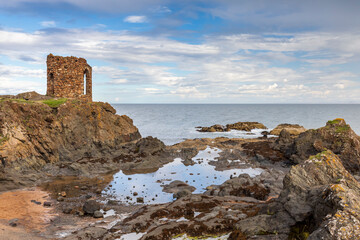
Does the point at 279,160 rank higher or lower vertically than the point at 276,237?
lower

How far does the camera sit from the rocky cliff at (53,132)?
27.6m

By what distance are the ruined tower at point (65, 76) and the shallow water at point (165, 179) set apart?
17660 millimetres

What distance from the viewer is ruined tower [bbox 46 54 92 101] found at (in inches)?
1535

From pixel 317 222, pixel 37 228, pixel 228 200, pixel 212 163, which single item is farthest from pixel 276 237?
pixel 212 163

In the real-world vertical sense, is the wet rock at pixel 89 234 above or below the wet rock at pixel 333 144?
below

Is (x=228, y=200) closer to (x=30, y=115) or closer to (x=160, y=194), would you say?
(x=160, y=194)

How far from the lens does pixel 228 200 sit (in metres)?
17.2

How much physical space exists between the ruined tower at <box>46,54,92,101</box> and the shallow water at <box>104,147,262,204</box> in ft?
57.9

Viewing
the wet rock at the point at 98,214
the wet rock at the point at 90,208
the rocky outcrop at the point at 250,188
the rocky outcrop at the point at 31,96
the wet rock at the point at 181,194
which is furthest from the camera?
the rocky outcrop at the point at 31,96

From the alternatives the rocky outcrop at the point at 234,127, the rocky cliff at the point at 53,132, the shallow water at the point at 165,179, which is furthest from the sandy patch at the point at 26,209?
the rocky outcrop at the point at 234,127

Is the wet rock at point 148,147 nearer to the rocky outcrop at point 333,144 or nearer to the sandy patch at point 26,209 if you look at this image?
the sandy patch at point 26,209

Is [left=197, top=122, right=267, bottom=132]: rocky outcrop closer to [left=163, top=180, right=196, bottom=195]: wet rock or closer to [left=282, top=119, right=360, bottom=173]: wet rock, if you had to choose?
[left=282, top=119, right=360, bottom=173]: wet rock

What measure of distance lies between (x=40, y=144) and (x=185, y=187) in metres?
18.8

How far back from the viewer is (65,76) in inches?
1548
